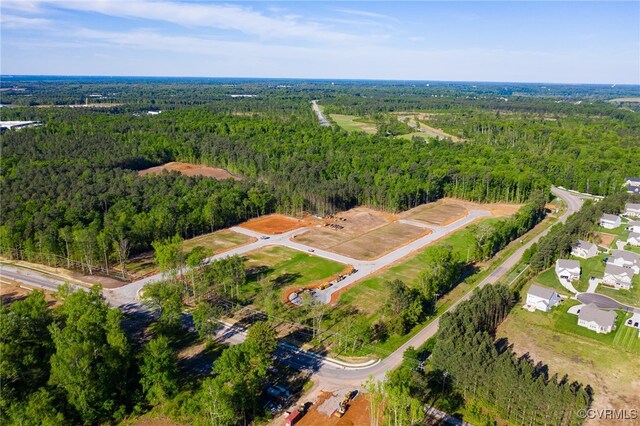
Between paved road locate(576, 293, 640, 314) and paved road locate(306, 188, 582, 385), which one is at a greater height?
paved road locate(576, 293, 640, 314)

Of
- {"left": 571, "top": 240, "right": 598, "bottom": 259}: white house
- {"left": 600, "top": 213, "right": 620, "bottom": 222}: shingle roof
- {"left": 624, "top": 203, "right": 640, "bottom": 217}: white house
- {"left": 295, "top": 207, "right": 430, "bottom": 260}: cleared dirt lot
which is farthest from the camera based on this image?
{"left": 624, "top": 203, "right": 640, "bottom": 217}: white house

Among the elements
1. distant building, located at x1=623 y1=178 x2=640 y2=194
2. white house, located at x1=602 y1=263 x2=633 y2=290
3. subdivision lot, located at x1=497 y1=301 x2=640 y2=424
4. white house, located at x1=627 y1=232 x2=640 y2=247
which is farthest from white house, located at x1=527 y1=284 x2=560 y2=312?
distant building, located at x1=623 y1=178 x2=640 y2=194

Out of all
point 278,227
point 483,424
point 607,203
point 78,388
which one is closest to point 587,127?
point 607,203

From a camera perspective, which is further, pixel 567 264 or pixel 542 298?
pixel 567 264

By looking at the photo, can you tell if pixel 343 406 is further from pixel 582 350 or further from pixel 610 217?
pixel 610 217

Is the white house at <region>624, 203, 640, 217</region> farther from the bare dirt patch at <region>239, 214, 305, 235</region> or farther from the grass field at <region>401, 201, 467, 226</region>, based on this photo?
the bare dirt patch at <region>239, 214, 305, 235</region>

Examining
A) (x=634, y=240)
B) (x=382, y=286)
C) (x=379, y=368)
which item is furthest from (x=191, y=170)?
(x=634, y=240)

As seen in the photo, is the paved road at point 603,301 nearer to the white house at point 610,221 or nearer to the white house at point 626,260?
the white house at point 626,260
